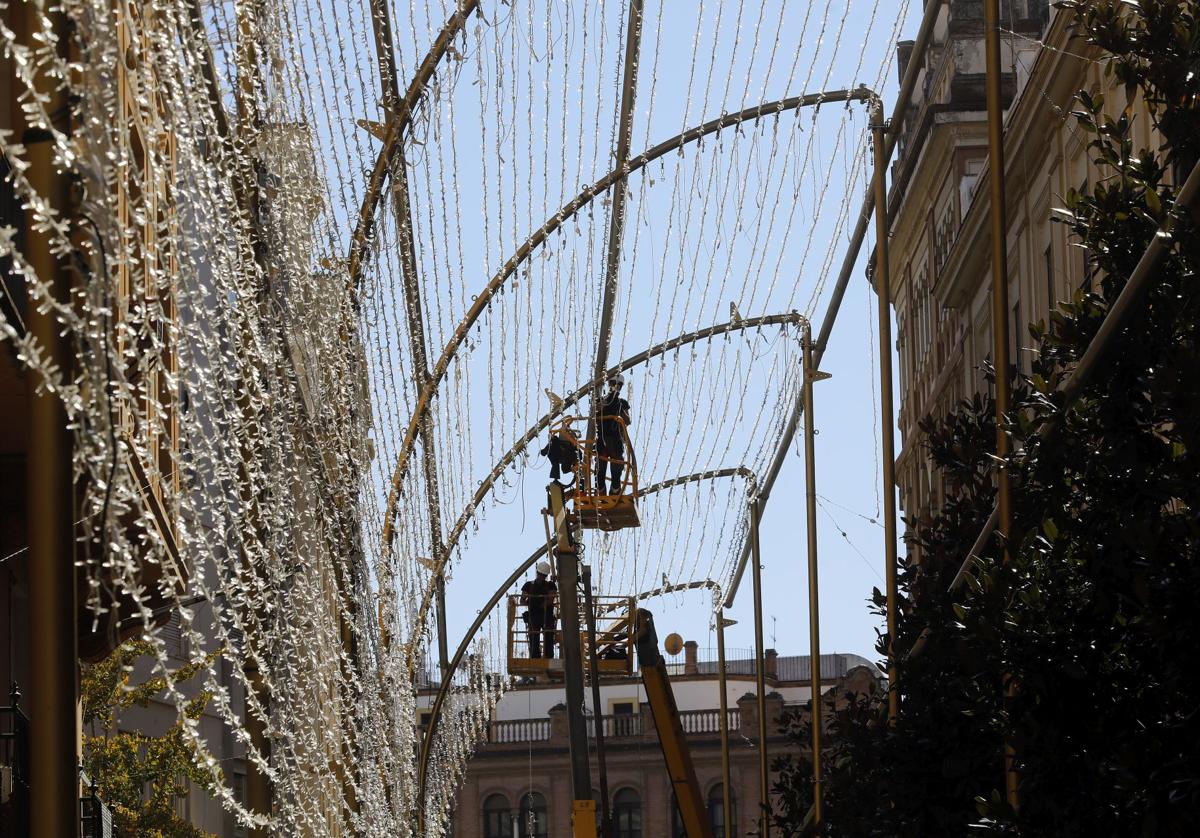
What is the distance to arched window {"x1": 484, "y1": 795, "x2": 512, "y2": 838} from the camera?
9500 centimetres

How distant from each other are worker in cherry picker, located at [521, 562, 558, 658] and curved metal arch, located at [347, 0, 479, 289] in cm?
1612

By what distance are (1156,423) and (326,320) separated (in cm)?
499

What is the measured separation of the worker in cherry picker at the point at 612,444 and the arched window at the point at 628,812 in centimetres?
7008

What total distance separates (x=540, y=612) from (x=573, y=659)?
410 inches

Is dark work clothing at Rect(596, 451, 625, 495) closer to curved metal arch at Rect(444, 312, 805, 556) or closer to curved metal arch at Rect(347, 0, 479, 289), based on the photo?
curved metal arch at Rect(444, 312, 805, 556)

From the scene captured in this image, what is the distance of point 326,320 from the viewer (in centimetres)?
1177

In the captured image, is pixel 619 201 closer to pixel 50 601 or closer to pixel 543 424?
pixel 543 424

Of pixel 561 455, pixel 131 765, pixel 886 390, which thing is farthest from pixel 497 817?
pixel 886 390

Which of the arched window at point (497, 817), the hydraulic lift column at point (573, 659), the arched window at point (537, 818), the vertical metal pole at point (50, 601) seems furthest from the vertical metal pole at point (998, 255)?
the arched window at point (497, 817)

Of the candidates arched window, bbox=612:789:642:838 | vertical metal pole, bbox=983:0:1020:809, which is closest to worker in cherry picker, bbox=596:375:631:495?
vertical metal pole, bbox=983:0:1020:809

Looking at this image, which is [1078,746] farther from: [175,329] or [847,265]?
[847,265]

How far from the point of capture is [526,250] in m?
18.5

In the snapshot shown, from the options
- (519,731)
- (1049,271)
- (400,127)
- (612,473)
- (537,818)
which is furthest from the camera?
(519,731)

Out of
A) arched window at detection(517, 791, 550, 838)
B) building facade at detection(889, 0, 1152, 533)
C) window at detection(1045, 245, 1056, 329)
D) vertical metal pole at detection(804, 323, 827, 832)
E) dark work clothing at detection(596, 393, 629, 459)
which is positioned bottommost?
arched window at detection(517, 791, 550, 838)
